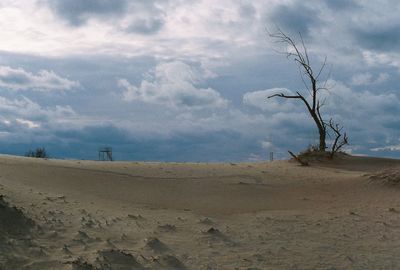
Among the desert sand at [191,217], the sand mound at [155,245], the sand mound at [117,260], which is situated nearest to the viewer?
the sand mound at [117,260]

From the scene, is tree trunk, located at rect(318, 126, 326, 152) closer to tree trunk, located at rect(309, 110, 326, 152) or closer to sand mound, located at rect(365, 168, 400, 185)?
tree trunk, located at rect(309, 110, 326, 152)

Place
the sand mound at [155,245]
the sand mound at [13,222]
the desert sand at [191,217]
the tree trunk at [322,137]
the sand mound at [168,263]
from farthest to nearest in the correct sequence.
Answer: the tree trunk at [322,137]
the sand mound at [155,245]
the sand mound at [13,222]
the desert sand at [191,217]
the sand mound at [168,263]

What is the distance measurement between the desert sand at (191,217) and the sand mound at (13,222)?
2cm

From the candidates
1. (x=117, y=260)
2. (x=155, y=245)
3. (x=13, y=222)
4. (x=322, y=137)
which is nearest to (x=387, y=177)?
(x=322, y=137)

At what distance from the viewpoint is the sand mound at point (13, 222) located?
6.97 meters

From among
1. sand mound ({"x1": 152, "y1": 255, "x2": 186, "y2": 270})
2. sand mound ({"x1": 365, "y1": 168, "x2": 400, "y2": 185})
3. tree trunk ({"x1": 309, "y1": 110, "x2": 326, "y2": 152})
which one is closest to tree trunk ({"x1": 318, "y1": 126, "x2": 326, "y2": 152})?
tree trunk ({"x1": 309, "y1": 110, "x2": 326, "y2": 152})

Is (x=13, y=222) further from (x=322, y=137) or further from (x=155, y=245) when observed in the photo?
(x=322, y=137)

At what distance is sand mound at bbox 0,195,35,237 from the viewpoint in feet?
22.9

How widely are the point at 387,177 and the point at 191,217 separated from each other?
19.0 feet

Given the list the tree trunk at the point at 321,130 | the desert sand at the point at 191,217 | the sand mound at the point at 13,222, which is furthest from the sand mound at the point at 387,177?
the sand mound at the point at 13,222

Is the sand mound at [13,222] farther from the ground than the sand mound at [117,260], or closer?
farther from the ground

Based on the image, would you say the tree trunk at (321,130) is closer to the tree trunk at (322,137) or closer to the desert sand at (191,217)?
the tree trunk at (322,137)

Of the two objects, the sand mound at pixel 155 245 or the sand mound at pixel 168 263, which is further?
the sand mound at pixel 155 245

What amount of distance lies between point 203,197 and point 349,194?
3.31 m
